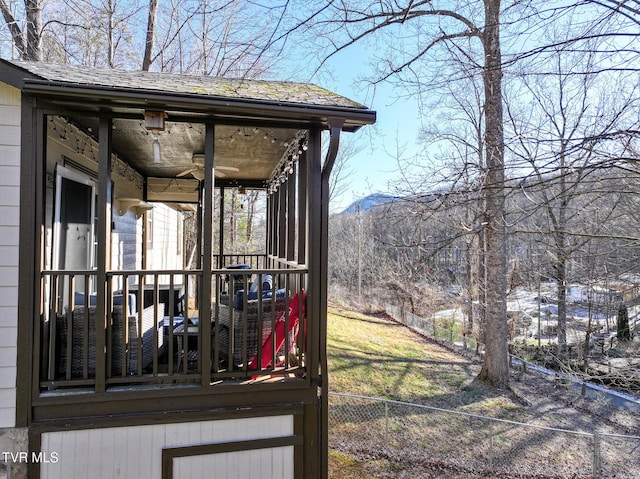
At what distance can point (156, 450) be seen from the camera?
327cm

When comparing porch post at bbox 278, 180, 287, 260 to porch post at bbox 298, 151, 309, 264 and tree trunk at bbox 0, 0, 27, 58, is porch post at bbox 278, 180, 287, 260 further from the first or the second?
tree trunk at bbox 0, 0, 27, 58

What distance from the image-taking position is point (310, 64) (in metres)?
5.71

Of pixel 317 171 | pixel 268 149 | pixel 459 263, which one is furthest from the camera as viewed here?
pixel 459 263

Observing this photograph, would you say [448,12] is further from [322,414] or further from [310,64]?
[322,414]

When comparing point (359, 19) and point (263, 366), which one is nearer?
point (263, 366)

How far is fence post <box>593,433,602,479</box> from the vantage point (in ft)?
18.8

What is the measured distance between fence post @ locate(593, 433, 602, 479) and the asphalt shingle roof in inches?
239

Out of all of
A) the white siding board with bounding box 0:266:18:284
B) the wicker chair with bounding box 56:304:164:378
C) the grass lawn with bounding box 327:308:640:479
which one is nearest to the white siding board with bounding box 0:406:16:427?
the wicker chair with bounding box 56:304:164:378

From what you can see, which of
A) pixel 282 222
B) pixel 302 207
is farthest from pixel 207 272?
pixel 282 222

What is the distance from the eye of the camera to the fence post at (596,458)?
5.73 m

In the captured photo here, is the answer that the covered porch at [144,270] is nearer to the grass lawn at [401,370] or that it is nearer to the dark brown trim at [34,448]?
the dark brown trim at [34,448]

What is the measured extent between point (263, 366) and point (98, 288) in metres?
1.71

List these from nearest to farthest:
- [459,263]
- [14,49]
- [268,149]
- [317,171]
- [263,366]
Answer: [317,171] → [263,366] → [268,149] → [14,49] → [459,263]

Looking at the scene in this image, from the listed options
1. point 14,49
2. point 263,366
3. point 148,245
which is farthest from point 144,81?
point 14,49
